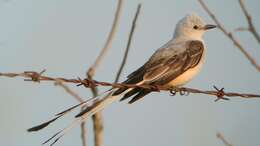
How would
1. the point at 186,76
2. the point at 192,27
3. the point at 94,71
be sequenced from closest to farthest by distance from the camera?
1. the point at 94,71
2. the point at 186,76
3. the point at 192,27

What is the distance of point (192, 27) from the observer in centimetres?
668

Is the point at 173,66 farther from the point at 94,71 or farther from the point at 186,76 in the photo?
the point at 94,71

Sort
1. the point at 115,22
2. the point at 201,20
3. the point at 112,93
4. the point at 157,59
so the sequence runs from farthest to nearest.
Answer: the point at 201,20 → the point at 157,59 → the point at 112,93 → the point at 115,22

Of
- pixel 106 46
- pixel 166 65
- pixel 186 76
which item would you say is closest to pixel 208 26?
pixel 186 76

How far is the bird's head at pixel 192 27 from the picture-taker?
667 cm

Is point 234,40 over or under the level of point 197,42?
under

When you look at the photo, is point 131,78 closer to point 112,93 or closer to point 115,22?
point 112,93

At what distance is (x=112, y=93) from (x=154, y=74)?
0.77 meters

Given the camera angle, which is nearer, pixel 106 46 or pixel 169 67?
pixel 106 46

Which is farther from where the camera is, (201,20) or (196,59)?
(201,20)

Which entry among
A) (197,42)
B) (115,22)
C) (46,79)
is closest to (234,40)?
(115,22)

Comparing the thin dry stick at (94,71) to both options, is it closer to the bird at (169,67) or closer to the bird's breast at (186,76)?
the bird at (169,67)

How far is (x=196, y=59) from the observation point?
5906mm

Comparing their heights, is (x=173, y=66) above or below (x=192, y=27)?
below
